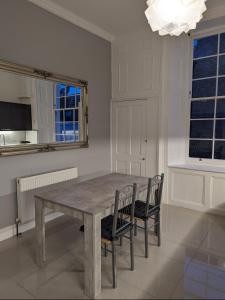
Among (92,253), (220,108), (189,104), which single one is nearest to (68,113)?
(189,104)

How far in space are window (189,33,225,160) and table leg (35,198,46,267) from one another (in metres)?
2.96

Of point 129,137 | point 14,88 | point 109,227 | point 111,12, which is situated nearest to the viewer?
point 109,227

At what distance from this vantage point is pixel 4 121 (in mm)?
2732

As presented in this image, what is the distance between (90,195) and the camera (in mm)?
2242

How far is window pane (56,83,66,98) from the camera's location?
3303 millimetres

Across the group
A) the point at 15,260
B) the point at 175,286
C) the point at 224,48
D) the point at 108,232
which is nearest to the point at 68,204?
the point at 108,232

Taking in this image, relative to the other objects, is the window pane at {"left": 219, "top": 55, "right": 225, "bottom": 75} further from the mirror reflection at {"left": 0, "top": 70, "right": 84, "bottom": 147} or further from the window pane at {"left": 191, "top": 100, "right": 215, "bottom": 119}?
the mirror reflection at {"left": 0, "top": 70, "right": 84, "bottom": 147}

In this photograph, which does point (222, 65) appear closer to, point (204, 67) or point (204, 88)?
point (204, 67)

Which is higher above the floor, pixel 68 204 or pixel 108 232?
pixel 68 204

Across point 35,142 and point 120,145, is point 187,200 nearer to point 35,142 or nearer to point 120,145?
point 120,145

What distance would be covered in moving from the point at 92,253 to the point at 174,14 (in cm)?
202

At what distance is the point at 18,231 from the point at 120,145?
2389 mm

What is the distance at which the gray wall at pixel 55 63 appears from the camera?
274 cm

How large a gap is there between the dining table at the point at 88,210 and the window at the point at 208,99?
6.09 feet
